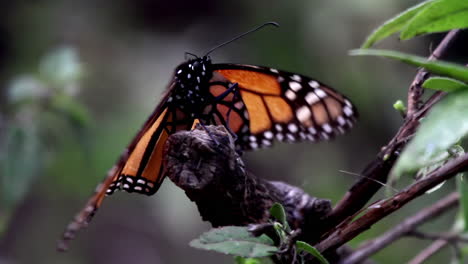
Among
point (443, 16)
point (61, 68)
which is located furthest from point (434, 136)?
point (61, 68)

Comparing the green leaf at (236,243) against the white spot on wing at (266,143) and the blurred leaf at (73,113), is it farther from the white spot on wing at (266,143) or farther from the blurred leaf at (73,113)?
the blurred leaf at (73,113)

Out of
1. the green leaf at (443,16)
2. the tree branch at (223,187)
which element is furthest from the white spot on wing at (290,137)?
the green leaf at (443,16)

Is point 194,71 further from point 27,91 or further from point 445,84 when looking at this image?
point 445,84

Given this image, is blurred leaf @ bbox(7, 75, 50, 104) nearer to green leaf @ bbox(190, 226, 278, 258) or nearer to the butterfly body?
the butterfly body

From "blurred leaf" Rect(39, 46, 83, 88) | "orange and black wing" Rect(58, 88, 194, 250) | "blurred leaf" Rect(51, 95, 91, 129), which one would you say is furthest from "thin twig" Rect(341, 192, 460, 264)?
"blurred leaf" Rect(39, 46, 83, 88)

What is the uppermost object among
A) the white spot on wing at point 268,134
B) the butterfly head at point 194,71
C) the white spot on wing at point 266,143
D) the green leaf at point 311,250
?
the butterfly head at point 194,71

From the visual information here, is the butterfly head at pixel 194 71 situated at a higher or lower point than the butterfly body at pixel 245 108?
higher
